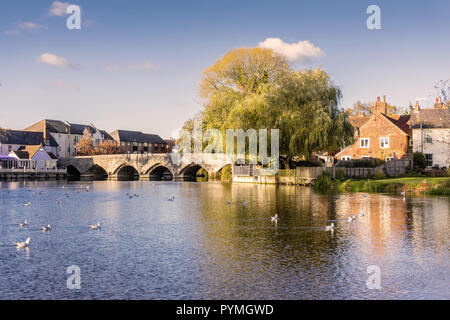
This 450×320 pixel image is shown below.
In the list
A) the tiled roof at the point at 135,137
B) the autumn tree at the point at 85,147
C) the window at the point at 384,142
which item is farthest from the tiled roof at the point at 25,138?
the window at the point at 384,142

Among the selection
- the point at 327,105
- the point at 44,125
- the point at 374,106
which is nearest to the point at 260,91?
the point at 327,105

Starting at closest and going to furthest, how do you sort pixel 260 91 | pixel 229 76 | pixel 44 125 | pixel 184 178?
pixel 260 91 → pixel 229 76 → pixel 184 178 → pixel 44 125

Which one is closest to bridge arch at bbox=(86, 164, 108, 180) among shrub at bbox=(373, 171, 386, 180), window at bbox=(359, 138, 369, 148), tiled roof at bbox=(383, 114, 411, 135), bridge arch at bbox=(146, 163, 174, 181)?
bridge arch at bbox=(146, 163, 174, 181)

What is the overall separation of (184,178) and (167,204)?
175 feet

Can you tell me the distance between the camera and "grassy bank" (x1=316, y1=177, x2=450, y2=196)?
4062 cm

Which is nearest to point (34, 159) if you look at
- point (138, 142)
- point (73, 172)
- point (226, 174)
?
point (73, 172)

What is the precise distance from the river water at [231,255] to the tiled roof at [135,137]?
394ft

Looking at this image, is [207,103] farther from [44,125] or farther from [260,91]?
[44,125]

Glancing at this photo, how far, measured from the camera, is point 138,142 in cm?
15212

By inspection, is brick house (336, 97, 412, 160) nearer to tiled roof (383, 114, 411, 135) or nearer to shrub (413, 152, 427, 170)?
tiled roof (383, 114, 411, 135)

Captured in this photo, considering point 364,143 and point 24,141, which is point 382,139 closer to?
point 364,143

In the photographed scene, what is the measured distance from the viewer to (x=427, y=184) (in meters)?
41.9
